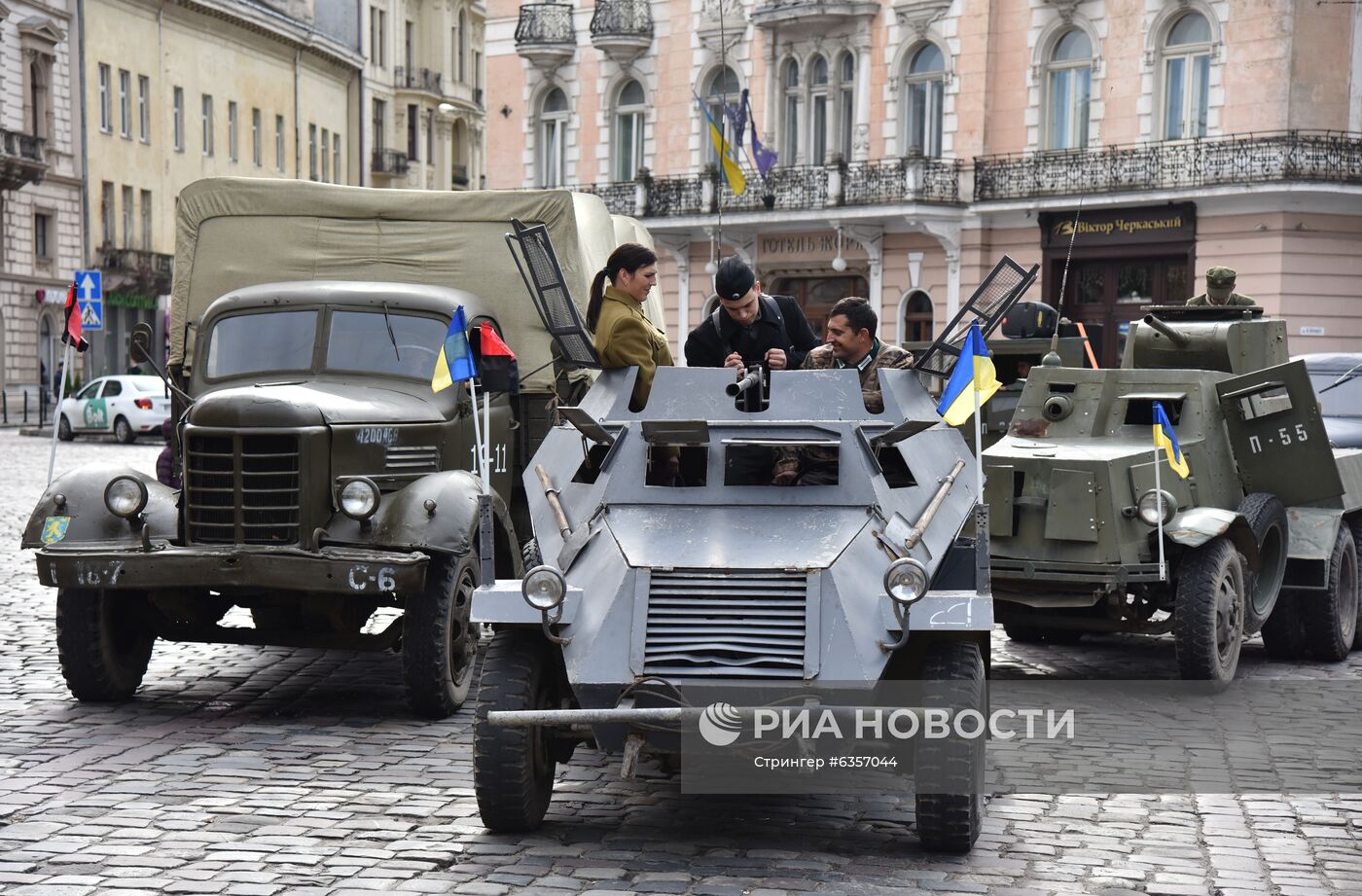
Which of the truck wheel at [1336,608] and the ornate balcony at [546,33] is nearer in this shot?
the truck wheel at [1336,608]

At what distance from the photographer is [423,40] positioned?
7469 cm

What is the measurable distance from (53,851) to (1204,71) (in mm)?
28311

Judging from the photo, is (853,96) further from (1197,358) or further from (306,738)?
(306,738)

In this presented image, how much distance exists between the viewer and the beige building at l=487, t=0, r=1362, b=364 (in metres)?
31.4

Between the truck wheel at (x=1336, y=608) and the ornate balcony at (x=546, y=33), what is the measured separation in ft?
102

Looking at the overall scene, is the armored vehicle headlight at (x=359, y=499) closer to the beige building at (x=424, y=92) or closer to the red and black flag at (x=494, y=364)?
the red and black flag at (x=494, y=364)

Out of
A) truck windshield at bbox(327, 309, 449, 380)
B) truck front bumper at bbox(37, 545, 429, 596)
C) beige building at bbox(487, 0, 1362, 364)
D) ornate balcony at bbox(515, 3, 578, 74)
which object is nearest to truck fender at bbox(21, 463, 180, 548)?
truck front bumper at bbox(37, 545, 429, 596)

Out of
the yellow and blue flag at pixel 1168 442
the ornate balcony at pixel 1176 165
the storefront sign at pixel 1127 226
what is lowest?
the yellow and blue flag at pixel 1168 442

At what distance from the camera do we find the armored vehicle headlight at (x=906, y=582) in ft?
23.4

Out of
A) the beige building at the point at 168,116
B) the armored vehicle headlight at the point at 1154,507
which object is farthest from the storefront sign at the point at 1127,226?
the beige building at the point at 168,116

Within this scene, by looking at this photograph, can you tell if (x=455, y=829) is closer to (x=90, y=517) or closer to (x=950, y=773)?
(x=950, y=773)

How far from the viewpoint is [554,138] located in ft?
140

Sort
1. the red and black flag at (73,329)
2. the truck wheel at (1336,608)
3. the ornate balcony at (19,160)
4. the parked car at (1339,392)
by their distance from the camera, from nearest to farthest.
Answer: the truck wheel at (1336,608), the red and black flag at (73,329), the parked car at (1339,392), the ornate balcony at (19,160)

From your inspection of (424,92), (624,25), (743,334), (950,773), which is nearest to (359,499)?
(743,334)
